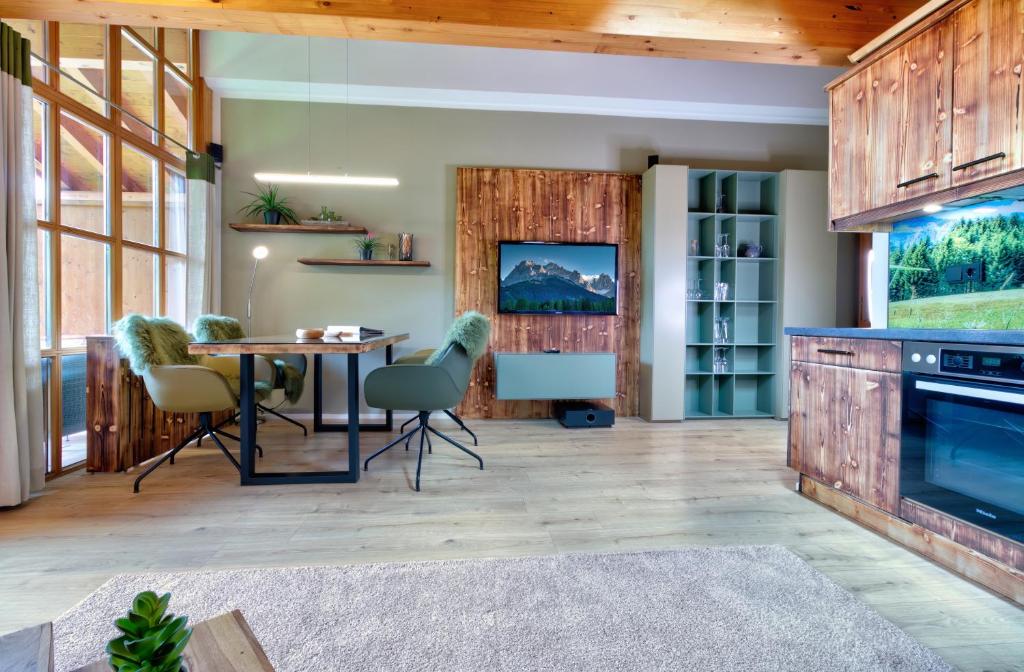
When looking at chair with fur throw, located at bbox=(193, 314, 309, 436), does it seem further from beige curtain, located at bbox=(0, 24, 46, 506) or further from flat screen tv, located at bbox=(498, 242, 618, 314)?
flat screen tv, located at bbox=(498, 242, 618, 314)

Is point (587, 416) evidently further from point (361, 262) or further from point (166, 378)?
point (166, 378)

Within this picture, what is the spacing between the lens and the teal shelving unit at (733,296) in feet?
14.5

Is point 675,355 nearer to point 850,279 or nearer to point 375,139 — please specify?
point 850,279

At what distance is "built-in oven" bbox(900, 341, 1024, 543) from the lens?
153 centimetres

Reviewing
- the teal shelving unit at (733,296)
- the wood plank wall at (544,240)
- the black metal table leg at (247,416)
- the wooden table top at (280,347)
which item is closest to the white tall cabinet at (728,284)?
the teal shelving unit at (733,296)

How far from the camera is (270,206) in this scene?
4.11 meters

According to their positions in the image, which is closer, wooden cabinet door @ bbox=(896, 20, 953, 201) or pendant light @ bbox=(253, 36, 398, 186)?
wooden cabinet door @ bbox=(896, 20, 953, 201)

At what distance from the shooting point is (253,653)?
750 millimetres

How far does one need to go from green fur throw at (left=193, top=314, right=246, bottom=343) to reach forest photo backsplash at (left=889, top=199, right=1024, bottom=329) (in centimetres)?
431

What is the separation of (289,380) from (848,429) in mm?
3604

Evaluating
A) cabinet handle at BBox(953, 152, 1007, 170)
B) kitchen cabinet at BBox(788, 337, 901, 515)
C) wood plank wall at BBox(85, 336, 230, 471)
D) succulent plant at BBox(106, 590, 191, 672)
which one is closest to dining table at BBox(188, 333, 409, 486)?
wood plank wall at BBox(85, 336, 230, 471)

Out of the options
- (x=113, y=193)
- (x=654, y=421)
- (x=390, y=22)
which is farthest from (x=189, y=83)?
(x=654, y=421)

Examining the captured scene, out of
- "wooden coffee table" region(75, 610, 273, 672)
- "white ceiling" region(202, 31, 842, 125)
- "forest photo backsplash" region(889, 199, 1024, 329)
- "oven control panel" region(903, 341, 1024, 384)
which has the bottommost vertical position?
"wooden coffee table" region(75, 610, 273, 672)

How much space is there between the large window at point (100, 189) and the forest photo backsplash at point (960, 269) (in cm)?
476
